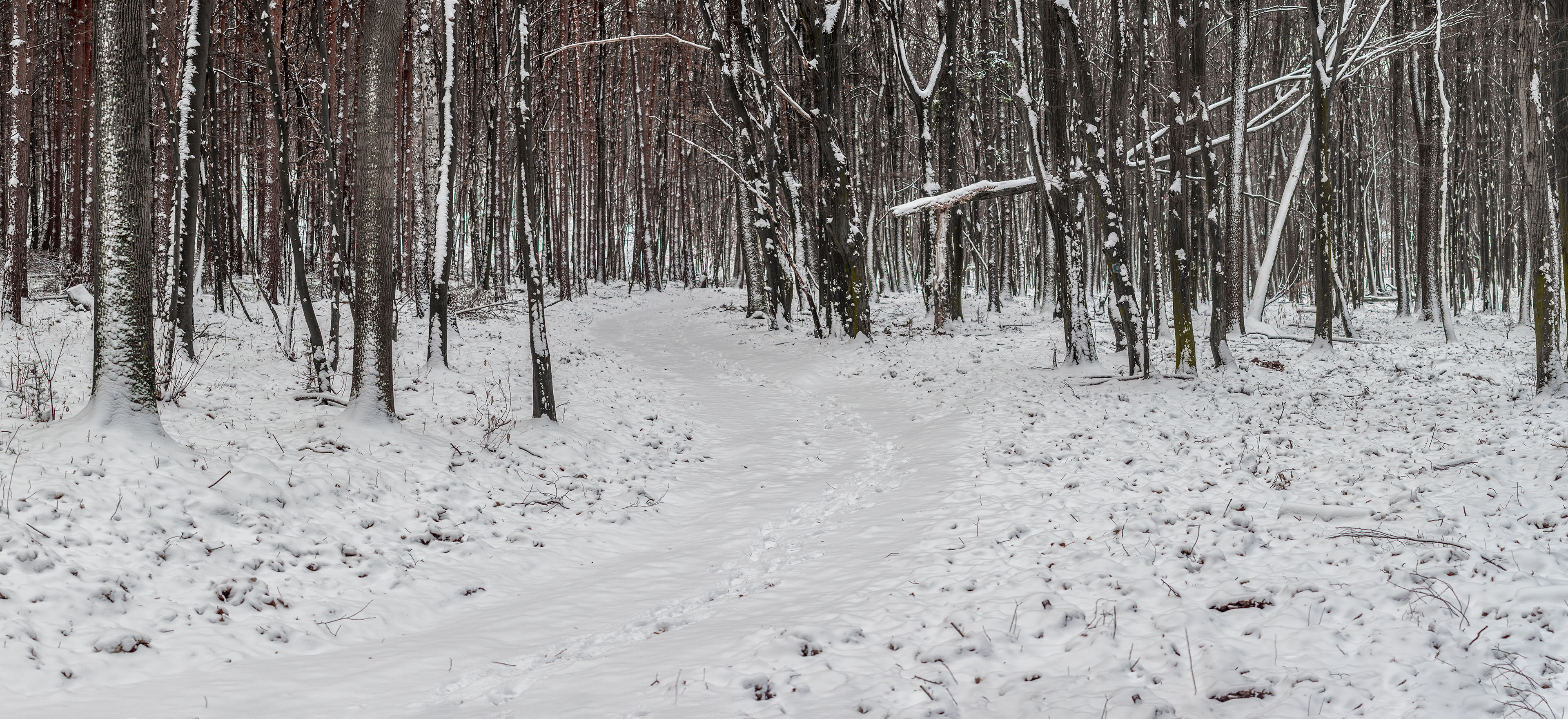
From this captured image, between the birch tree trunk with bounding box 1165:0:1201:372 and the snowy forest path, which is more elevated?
the birch tree trunk with bounding box 1165:0:1201:372

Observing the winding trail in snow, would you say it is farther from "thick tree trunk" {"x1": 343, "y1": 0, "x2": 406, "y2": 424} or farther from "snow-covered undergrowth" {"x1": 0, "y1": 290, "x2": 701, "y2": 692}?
"thick tree trunk" {"x1": 343, "y1": 0, "x2": 406, "y2": 424}

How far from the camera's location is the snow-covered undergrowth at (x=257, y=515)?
15.6 ft

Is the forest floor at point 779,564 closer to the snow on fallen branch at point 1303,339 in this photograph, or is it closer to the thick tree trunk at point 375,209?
the thick tree trunk at point 375,209

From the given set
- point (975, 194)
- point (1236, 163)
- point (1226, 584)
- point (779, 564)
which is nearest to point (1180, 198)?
point (1236, 163)

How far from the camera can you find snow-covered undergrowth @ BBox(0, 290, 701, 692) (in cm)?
476

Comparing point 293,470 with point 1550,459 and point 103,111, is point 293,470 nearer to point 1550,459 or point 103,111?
point 103,111

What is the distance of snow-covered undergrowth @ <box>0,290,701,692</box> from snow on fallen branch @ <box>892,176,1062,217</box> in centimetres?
844

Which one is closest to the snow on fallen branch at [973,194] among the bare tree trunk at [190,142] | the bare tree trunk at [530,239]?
the bare tree trunk at [530,239]

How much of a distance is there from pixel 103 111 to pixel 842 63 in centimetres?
1667

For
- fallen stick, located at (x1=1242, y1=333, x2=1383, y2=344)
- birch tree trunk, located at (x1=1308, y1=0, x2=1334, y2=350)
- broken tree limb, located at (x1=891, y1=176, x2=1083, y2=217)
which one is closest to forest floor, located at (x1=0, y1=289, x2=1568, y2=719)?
birch tree trunk, located at (x1=1308, y1=0, x2=1334, y2=350)

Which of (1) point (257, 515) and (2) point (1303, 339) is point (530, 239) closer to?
(1) point (257, 515)

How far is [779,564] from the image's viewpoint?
6.66 metres

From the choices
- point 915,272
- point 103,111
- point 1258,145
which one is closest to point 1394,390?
point 103,111

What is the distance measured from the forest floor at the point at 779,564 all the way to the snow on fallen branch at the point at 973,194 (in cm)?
599
